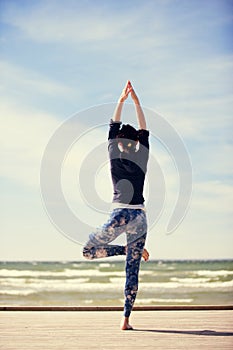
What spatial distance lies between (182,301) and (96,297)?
7.91 feet

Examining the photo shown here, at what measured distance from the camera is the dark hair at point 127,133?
3.85 metres

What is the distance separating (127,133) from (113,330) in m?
1.27

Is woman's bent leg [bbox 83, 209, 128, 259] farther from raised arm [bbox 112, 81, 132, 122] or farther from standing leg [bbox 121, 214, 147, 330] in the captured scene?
raised arm [bbox 112, 81, 132, 122]

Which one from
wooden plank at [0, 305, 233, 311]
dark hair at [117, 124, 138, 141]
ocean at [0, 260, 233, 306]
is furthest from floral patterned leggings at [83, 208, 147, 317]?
ocean at [0, 260, 233, 306]

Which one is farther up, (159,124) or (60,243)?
(60,243)

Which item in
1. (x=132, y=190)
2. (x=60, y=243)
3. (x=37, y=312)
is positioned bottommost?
(x=37, y=312)

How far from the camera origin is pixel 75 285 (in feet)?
62.4

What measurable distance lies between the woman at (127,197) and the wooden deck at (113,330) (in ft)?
1.04

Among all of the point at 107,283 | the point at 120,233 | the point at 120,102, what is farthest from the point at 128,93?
the point at 107,283

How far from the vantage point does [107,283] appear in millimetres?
19266

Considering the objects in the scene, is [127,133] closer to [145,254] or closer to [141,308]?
[145,254]

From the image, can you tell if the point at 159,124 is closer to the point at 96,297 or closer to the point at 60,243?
the point at 96,297

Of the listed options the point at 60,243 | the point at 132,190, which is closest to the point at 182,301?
the point at 60,243

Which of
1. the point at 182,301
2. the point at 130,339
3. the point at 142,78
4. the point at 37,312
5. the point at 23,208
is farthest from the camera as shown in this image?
the point at 23,208
